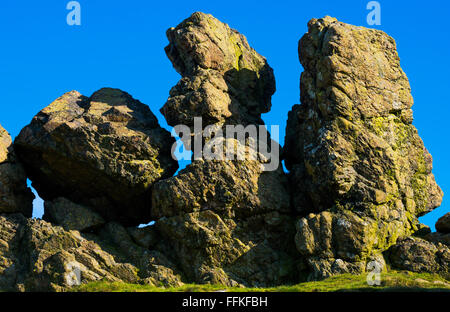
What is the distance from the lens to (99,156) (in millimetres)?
51719

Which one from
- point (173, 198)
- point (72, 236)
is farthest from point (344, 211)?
point (72, 236)

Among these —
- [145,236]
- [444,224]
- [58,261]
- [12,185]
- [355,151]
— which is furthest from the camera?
[12,185]

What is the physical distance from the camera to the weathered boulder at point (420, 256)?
43.7m

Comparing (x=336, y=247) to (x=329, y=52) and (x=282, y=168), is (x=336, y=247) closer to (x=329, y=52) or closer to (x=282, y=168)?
(x=282, y=168)

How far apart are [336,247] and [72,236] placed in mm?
20993

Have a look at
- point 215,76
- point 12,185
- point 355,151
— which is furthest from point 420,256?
point 12,185

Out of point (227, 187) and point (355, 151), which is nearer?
point (355, 151)

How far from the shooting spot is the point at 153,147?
2095 inches

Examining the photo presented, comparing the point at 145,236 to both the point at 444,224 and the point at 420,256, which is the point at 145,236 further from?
the point at 444,224

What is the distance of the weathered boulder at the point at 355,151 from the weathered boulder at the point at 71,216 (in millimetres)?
17355

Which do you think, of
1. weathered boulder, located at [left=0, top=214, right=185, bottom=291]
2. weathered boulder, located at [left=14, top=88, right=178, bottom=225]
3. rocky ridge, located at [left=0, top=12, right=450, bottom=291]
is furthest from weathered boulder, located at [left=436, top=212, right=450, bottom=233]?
weathered boulder, located at [left=14, top=88, right=178, bottom=225]

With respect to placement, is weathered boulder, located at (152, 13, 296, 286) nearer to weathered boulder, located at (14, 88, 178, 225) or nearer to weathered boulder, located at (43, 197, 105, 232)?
weathered boulder, located at (14, 88, 178, 225)

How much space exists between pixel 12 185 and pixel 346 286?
30198 mm

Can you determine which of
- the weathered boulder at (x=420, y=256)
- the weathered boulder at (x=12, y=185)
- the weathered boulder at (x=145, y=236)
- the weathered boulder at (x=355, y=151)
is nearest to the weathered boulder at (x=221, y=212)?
the weathered boulder at (x=145, y=236)
